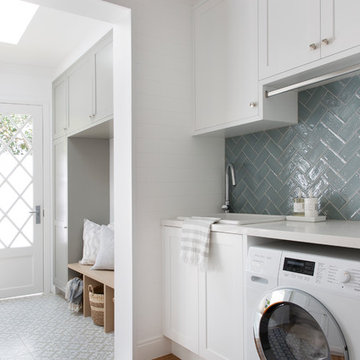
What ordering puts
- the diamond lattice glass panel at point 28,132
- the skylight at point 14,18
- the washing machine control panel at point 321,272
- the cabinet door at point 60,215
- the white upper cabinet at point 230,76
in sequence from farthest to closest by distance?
the diamond lattice glass panel at point 28,132 < the cabinet door at point 60,215 < the skylight at point 14,18 < the white upper cabinet at point 230,76 < the washing machine control panel at point 321,272

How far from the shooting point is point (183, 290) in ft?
7.82

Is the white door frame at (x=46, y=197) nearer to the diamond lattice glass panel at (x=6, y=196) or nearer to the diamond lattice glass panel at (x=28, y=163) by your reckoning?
the diamond lattice glass panel at (x=28, y=163)

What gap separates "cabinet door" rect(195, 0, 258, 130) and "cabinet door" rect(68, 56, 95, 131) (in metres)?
1.21

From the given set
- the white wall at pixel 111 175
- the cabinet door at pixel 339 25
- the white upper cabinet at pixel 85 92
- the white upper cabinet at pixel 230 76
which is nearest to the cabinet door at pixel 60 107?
the white upper cabinet at pixel 85 92

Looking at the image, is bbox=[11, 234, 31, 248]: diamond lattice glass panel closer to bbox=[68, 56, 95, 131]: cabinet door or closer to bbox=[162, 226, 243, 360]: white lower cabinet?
bbox=[68, 56, 95, 131]: cabinet door

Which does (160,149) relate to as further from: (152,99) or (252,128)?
(252,128)

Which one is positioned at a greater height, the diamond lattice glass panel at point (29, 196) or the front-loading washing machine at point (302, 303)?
the diamond lattice glass panel at point (29, 196)

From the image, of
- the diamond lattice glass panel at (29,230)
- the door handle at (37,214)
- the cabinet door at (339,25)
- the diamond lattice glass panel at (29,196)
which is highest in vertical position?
the cabinet door at (339,25)

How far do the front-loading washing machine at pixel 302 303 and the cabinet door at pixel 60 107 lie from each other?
289 cm

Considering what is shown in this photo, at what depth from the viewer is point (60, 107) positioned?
13.9ft

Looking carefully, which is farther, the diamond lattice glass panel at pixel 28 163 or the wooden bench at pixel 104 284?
the diamond lattice glass panel at pixel 28 163

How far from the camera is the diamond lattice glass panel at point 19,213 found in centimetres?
422

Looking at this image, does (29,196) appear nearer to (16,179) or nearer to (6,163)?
(16,179)

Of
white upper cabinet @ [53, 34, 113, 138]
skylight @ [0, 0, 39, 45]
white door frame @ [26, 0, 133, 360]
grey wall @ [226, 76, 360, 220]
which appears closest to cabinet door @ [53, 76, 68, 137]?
white upper cabinet @ [53, 34, 113, 138]
